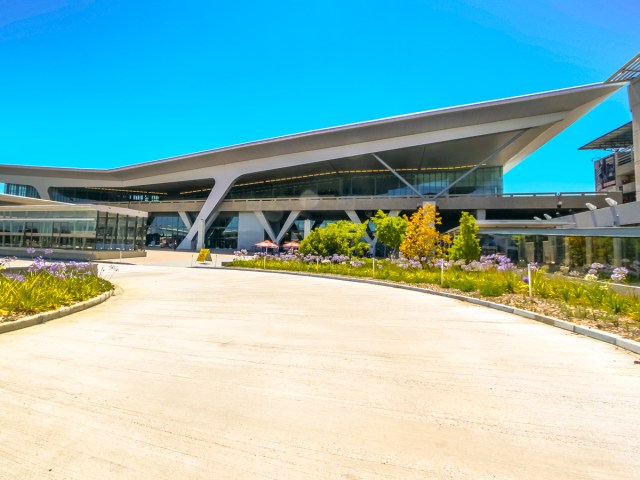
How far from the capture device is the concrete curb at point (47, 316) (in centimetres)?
675

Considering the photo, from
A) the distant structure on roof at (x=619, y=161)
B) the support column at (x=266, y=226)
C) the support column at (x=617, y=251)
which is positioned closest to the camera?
the support column at (x=617, y=251)

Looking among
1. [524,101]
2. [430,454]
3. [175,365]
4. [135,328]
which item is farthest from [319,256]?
[524,101]

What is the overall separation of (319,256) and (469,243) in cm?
1029

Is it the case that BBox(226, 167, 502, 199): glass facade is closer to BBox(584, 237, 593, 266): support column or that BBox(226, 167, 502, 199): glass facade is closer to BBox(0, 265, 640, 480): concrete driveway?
BBox(584, 237, 593, 266): support column

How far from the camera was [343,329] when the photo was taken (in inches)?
286

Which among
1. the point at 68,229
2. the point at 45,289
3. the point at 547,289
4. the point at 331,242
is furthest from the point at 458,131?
the point at 68,229

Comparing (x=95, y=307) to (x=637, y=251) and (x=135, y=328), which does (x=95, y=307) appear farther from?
(x=637, y=251)

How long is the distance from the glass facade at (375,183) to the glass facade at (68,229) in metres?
20.9

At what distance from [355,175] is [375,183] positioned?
127 inches

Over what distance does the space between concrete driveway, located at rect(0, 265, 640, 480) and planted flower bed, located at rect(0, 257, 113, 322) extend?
1331 mm

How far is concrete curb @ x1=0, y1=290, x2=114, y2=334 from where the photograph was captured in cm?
675

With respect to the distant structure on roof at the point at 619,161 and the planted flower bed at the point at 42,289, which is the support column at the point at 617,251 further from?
the distant structure on roof at the point at 619,161

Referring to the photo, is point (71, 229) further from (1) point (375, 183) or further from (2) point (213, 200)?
(1) point (375, 183)

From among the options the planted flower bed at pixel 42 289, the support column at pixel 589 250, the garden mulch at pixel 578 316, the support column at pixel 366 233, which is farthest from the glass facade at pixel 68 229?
the support column at pixel 589 250
